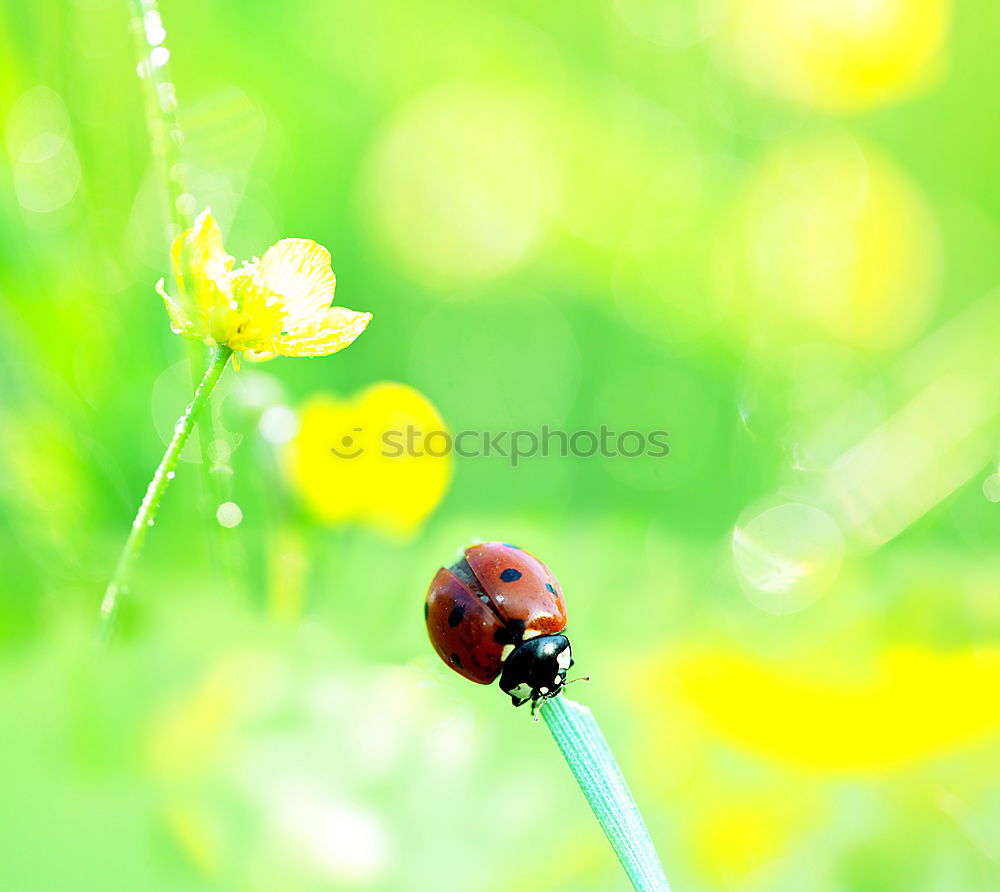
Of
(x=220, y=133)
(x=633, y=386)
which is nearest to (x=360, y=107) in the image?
(x=220, y=133)

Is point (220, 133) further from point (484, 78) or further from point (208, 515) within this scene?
point (208, 515)

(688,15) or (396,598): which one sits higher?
(688,15)

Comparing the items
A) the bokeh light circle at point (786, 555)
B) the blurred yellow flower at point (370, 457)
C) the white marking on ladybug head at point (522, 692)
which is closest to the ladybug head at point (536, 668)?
the white marking on ladybug head at point (522, 692)

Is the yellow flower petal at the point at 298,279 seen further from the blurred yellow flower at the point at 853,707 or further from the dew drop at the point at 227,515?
the blurred yellow flower at the point at 853,707

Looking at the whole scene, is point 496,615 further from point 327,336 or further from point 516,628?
point 327,336

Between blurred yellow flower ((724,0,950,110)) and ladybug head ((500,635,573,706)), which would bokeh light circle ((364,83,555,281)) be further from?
ladybug head ((500,635,573,706))
